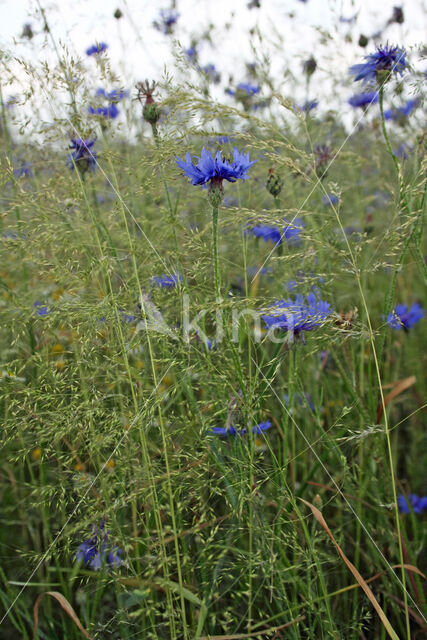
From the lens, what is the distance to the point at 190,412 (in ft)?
2.88

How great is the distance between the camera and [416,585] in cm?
100

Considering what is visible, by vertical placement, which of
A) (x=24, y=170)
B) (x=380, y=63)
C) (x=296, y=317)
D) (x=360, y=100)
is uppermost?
(x=360, y=100)

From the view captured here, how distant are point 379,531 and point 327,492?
0.16m

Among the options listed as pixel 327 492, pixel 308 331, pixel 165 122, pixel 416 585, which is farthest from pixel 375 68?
pixel 416 585

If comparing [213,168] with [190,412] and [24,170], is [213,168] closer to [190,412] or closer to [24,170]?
[190,412]

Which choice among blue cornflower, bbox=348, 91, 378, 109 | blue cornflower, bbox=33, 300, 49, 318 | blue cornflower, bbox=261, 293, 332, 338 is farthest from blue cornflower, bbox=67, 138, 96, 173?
blue cornflower, bbox=348, 91, 378, 109

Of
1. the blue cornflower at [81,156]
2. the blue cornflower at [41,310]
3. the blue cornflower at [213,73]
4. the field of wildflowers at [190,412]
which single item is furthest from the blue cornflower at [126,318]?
the blue cornflower at [213,73]

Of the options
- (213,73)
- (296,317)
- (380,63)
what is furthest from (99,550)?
(213,73)

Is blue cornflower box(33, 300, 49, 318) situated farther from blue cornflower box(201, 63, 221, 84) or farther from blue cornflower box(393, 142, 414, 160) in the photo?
blue cornflower box(201, 63, 221, 84)

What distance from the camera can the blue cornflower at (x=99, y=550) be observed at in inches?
32.7

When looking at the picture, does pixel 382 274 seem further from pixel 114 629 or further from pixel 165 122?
pixel 114 629

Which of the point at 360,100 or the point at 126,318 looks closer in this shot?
the point at 126,318

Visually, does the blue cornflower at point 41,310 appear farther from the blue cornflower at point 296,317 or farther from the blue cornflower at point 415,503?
the blue cornflower at point 415,503

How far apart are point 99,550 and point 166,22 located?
7.45 feet
